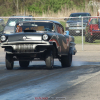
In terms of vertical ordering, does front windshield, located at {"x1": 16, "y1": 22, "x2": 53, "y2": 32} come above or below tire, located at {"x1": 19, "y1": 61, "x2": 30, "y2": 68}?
above

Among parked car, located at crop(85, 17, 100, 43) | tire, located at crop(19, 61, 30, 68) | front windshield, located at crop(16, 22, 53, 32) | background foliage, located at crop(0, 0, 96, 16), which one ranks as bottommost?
tire, located at crop(19, 61, 30, 68)

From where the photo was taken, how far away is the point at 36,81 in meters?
8.95

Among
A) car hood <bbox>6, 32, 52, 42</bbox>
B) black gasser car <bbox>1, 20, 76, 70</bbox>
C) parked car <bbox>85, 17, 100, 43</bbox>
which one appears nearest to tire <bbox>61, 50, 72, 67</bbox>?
black gasser car <bbox>1, 20, 76, 70</bbox>

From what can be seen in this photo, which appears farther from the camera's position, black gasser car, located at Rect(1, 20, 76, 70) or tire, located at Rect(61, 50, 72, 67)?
tire, located at Rect(61, 50, 72, 67)

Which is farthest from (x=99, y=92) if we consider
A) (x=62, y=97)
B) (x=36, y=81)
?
(x=36, y=81)

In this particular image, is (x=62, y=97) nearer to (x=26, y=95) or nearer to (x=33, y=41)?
(x=26, y=95)

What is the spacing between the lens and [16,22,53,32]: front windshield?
12016mm

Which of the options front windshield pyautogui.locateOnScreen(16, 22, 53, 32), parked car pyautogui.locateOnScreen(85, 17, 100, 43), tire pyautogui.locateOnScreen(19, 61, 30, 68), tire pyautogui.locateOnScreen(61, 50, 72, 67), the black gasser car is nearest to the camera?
the black gasser car

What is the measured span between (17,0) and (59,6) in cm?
699

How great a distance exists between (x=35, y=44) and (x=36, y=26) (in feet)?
4.81

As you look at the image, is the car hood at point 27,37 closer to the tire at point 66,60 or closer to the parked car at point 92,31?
the tire at point 66,60

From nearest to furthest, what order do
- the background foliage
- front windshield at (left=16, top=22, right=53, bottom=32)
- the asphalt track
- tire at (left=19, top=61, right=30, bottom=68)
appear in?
1. the asphalt track
2. front windshield at (left=16, top=22, right=53, bottom=32)
3. tire at (left=19, top=61, right=30, bottom=68)
4. the background foliage

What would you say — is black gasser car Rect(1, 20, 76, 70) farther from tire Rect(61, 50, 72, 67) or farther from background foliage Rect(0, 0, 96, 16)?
background foliage Rect(0, 0, 96, 16)

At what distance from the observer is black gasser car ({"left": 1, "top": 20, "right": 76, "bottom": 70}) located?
10.8m
